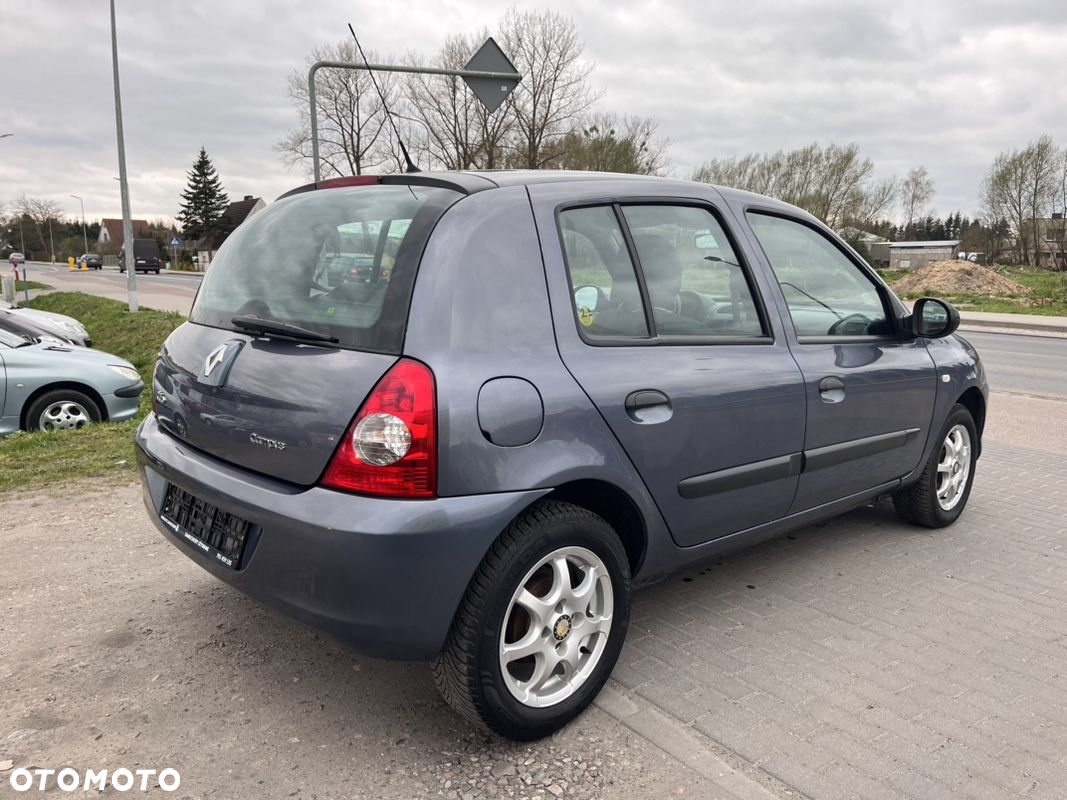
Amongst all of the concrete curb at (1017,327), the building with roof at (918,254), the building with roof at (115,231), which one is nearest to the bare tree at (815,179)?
the building with roof at (918,254)

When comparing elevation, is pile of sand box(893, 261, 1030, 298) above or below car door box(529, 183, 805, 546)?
above

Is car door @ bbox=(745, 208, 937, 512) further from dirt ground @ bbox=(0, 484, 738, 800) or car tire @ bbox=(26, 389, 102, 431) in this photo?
car tire @ bbox=(26, 389, 102, 431)

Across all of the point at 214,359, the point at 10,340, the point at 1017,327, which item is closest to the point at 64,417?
the point at 10,340

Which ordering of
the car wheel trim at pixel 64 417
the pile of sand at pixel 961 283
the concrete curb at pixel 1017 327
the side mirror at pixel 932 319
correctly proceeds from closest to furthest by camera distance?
the side mirror at pixel 932 319
the car wheel trim at pixel 64 417
the concrete curb at pixel 1017 327
the pile of sand at pixel 961 283

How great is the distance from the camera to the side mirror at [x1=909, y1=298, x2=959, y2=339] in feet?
13.2

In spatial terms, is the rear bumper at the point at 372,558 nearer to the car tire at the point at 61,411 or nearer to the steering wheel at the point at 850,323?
the steering wheel at the point at 850,323

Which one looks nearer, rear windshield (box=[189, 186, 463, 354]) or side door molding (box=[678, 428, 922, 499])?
rear windshield (box=[189, 186, 463, 354])

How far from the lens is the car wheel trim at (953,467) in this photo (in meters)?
4.55

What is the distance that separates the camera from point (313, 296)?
8.59 ft

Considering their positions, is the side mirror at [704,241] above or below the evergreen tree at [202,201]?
below

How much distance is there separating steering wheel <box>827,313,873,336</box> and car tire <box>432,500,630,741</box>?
5.36 feet

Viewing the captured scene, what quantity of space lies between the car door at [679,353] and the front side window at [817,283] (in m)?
0.25

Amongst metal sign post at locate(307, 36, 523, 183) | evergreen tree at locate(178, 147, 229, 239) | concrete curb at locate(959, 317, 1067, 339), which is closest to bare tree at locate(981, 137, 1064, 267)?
concrete curb at locate(959, 317, 1067, 339)
